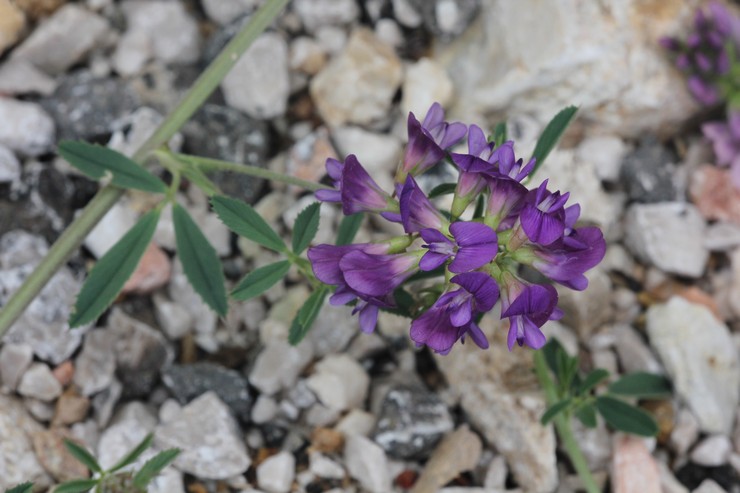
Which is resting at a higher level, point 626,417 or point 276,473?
point 276,473

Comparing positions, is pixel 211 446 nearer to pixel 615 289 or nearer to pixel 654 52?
pixel 615 289

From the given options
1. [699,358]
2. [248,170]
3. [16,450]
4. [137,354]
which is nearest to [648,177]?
[699,358]

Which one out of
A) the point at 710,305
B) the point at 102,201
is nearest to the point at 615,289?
the point at 710,305

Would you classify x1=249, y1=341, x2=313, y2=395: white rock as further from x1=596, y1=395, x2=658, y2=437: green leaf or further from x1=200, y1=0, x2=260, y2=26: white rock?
x1=200, y1=0, x2=260, y2=26: white rock

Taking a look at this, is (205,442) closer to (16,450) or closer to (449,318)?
(16,450)

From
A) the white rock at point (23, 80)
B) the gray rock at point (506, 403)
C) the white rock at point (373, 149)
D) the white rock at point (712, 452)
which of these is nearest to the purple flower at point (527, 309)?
Result: the gray rock at point (506, 403)

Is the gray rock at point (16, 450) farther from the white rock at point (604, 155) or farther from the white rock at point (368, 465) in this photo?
the white rock at point (604, 155)
